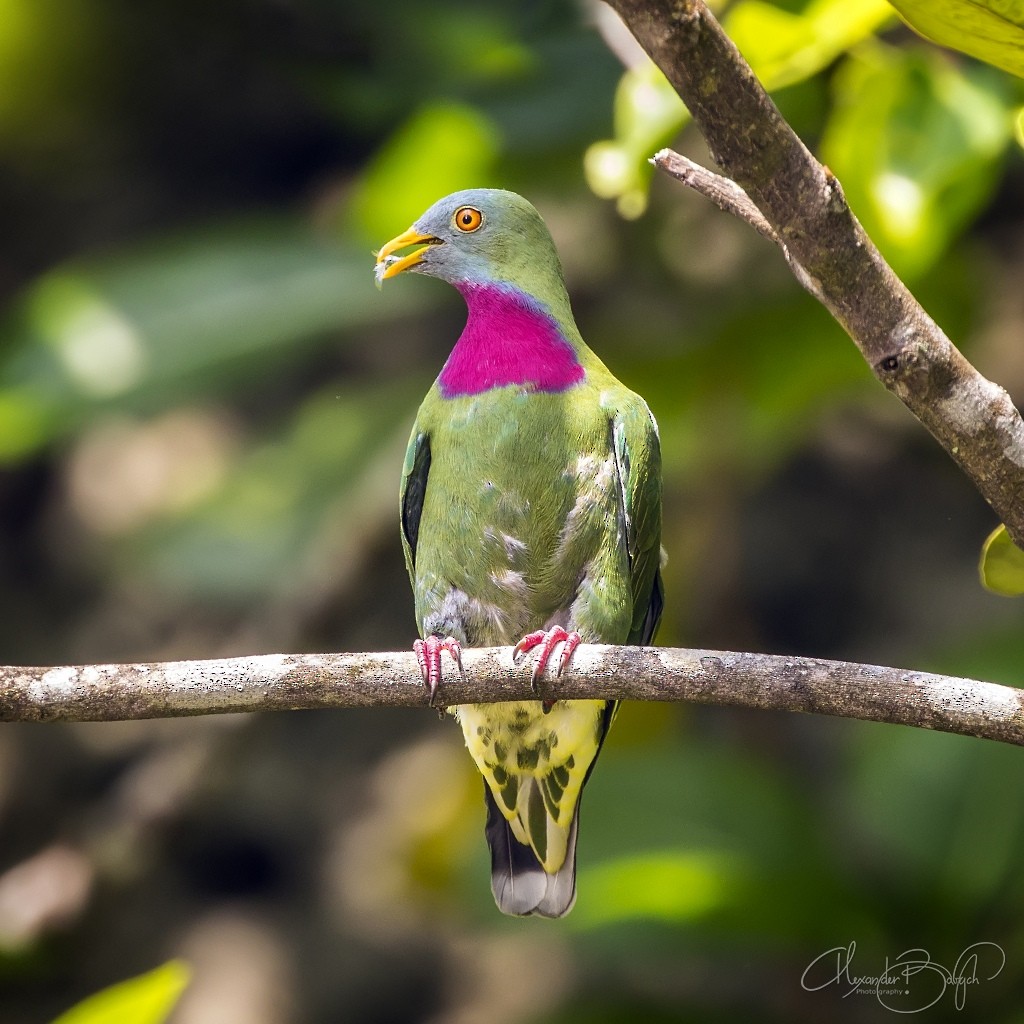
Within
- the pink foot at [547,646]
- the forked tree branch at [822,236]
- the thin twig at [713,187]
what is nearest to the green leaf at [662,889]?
the pink foot at [547,646]

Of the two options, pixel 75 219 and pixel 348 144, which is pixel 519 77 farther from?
pixel 75 219

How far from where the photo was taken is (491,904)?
166 inches

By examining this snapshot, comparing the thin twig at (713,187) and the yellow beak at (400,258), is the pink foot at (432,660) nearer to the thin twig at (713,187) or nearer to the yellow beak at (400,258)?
the yellow beak at (400,258)

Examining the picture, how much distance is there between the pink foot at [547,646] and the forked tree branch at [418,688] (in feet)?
0.45

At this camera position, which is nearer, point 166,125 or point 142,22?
point 142,22

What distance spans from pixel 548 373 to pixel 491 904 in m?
1.92

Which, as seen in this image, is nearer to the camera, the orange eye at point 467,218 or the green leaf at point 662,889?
the orange eye at point 467,218

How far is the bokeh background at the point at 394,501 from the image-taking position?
13.9 ft

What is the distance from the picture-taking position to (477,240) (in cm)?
291

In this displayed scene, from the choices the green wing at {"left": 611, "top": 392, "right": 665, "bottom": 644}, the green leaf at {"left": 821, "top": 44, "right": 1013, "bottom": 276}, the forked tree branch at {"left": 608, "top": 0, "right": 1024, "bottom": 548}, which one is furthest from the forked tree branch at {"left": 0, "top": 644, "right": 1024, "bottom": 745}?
the green leaf at {"left": 821, "top": 44, "right": 1013, "bottom": 276}

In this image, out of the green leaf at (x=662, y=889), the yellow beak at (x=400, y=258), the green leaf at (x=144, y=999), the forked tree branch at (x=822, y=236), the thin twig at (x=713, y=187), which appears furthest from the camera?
the green leaf at (x=662, y=889)

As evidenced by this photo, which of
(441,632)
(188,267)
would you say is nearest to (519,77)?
(188,267)

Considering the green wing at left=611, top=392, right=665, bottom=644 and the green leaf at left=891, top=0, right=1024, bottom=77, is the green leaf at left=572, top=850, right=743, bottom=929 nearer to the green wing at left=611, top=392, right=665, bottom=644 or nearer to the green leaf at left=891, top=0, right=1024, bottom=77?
the green wing at left=611, top=392, right=665, bottom=644

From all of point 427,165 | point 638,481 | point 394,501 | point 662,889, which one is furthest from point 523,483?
point 394,501
